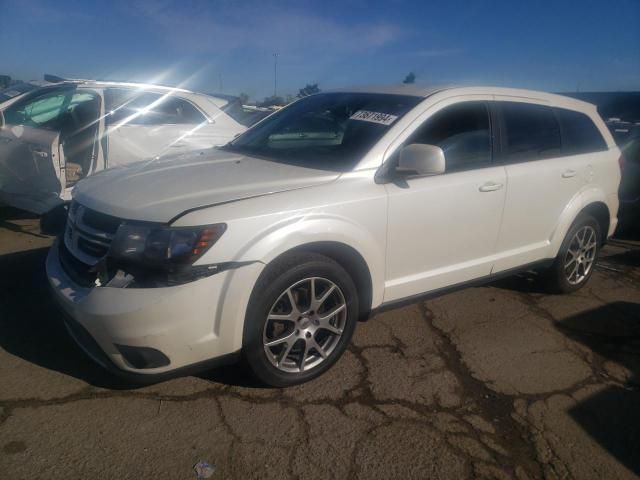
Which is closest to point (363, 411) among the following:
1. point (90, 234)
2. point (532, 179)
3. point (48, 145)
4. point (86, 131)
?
point (90, 234)

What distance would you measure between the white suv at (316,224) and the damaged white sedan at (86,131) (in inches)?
92.5

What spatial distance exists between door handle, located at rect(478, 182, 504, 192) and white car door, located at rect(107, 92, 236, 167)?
3.80 metres

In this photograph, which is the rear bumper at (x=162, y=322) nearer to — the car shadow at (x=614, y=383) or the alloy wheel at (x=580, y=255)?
the car shadow at (x=614, y=383)

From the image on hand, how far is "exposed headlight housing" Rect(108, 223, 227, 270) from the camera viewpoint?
218 centimetres

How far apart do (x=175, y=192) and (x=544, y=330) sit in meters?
2.94

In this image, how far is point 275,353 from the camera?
8.68 feet

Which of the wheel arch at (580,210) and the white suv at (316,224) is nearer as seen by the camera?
the white suv at (316,224)

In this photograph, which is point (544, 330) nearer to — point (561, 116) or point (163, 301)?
point (561, 116)

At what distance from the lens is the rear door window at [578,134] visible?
391cm

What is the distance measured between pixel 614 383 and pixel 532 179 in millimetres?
1513

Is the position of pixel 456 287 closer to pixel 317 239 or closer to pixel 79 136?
pixel 317 239

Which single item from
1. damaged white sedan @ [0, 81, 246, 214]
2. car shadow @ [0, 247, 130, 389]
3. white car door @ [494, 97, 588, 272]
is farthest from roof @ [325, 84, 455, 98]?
damaged white sedan @ [0, 81, 246, 214]

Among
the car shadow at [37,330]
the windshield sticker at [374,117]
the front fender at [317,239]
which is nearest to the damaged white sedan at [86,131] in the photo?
the car shadow at [37,330]

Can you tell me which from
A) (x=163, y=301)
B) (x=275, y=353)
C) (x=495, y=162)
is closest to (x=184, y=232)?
(x=163, y=301)
